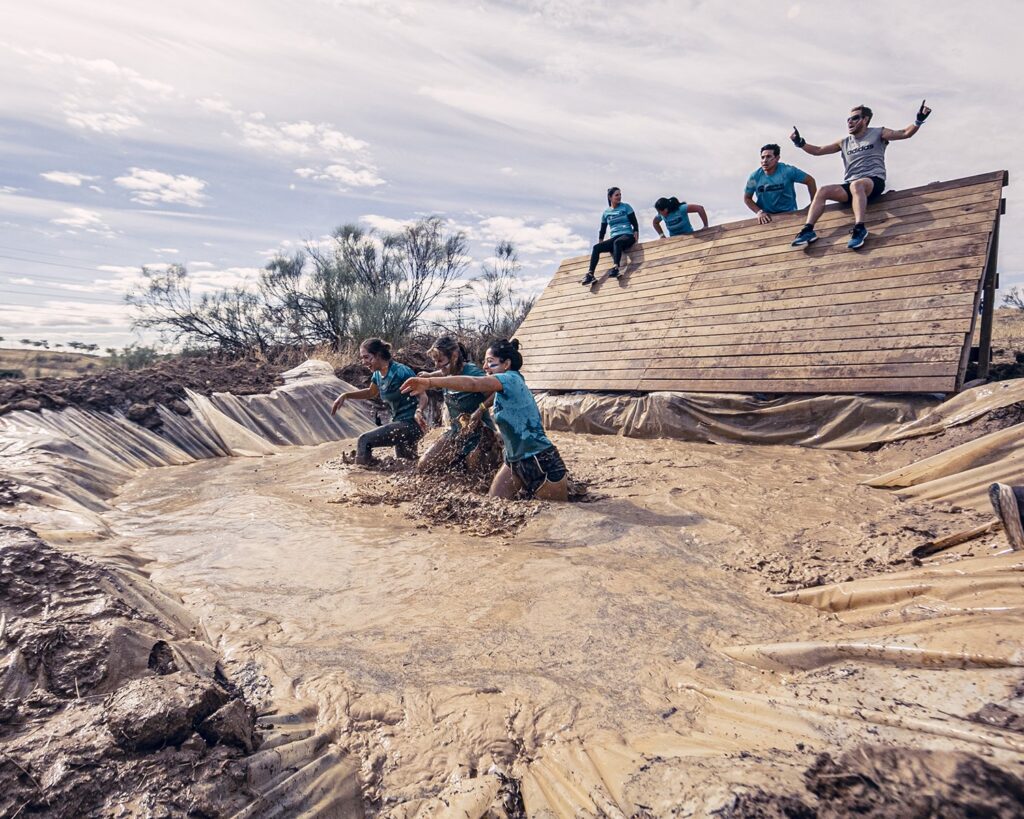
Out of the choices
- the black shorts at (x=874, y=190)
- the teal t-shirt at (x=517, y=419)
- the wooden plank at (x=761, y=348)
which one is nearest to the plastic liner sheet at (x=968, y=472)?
the wooden plank at (x=761, y=348)

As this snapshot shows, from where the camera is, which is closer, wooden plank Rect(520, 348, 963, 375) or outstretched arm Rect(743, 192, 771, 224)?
wooden plank Rect(520, 348, 963, 375)

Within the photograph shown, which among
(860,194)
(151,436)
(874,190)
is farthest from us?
(151,436)

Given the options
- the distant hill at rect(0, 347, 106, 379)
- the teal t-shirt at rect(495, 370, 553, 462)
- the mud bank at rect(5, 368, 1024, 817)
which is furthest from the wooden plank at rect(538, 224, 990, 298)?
the distant hill at rect(0, 347, 106, 379)

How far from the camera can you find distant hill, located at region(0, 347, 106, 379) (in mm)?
26297

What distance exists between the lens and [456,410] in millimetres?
5926

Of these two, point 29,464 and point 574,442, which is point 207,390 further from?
point 574,442

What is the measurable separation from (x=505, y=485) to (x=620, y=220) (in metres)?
7.23

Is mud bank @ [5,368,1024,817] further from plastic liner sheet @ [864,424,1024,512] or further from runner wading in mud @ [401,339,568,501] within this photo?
runner wading in mud @ [401,339,568,501]

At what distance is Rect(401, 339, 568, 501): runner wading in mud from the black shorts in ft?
18.0

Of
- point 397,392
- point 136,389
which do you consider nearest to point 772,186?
point 397,392

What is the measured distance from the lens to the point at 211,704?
1.80m

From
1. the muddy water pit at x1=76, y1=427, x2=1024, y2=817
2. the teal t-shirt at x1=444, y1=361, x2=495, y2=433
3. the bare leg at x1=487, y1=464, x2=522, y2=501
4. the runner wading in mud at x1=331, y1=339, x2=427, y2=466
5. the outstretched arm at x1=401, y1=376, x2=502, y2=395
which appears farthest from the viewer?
the runner wading in mud at x1=331, y1=339, x2=427, y2=466

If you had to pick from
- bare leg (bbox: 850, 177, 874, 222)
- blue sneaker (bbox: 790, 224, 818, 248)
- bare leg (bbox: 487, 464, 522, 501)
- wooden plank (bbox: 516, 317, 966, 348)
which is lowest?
bare leg (bbox: 487, 464, 522, 501)

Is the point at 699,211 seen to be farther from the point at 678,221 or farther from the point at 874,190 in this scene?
the point at 874,190
